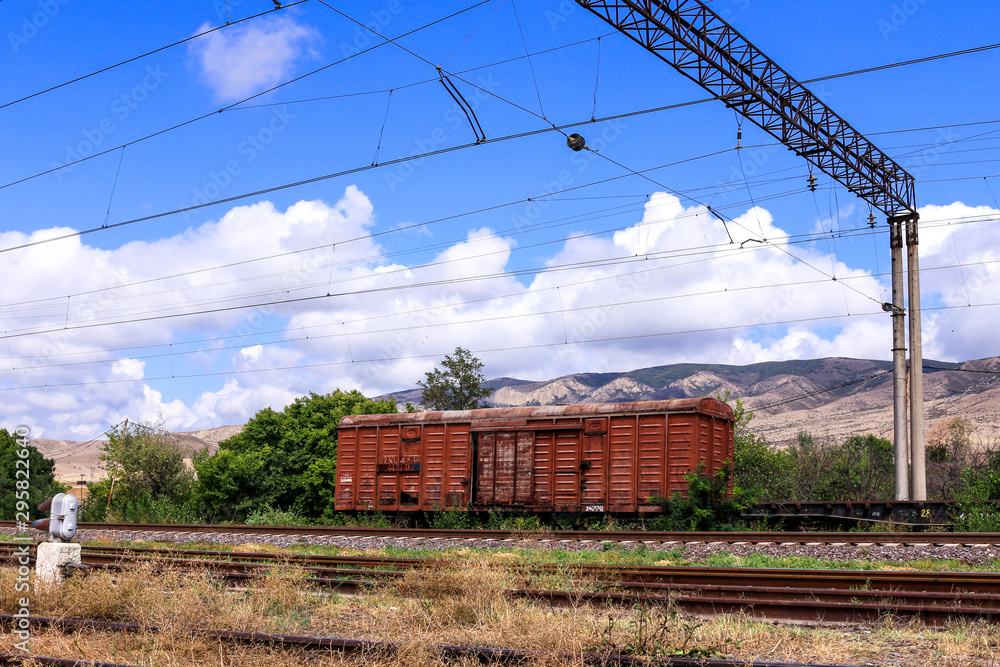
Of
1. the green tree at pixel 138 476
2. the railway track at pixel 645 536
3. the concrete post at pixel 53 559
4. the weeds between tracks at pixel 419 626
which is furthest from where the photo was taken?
the green tree at pixel 138 476

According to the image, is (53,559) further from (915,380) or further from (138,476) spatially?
(138,476)

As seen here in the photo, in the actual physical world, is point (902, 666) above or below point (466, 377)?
below

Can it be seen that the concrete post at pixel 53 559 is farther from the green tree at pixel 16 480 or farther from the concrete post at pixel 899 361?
the green tree at pixel 16 480

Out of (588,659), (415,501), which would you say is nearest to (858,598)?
(588,659)

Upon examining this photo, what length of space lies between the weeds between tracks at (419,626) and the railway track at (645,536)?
6.86m

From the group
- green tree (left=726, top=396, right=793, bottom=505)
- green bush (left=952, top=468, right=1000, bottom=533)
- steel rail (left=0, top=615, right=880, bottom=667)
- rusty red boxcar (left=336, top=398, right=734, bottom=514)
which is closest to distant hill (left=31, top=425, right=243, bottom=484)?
green tree (left=726, top=396, right=793, bottom=505)

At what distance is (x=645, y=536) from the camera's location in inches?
643


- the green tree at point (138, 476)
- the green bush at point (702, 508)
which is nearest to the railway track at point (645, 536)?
the green bush at point (702, 508)

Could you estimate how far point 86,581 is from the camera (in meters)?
8.77

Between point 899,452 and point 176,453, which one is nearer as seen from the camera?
point 899,452

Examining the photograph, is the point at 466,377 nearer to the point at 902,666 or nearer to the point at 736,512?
the point at 736,512

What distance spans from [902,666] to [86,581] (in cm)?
833

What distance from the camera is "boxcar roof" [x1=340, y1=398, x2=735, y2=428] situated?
19.5m

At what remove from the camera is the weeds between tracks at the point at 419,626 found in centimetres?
655
